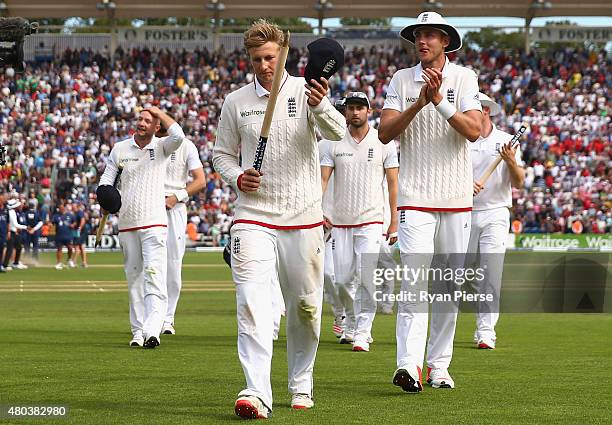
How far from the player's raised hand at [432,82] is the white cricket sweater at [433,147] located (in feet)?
1.57

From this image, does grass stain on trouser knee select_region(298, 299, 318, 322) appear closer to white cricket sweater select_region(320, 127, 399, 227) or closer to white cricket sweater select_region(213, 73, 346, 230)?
white cricket sweater select_region(213, 73, 346, 230)

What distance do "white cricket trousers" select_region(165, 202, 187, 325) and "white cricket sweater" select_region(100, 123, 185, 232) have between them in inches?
61.9

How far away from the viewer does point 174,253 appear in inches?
596

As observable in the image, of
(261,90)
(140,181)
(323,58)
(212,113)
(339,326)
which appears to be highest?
(323,58)

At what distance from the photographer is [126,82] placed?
56750mm

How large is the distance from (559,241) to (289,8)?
19308 mm

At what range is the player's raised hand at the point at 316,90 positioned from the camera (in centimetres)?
759

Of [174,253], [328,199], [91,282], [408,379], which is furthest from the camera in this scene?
[91,282]

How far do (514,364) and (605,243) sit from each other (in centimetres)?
3514

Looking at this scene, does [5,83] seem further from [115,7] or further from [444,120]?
[444,120]

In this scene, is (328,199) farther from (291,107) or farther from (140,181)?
(291,107)

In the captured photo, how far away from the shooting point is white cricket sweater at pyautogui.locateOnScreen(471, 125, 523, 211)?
13367 millimetres

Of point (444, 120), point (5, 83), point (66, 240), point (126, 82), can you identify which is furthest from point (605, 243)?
point (444, 120)

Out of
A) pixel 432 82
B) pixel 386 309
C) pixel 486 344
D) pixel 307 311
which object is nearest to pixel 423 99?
pixel 432 82
